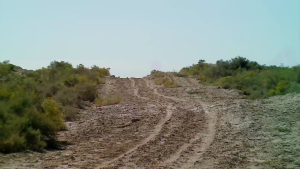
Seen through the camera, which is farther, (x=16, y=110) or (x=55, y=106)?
(x=55, y=106)

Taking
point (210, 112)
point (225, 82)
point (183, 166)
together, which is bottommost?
point (183, 166)

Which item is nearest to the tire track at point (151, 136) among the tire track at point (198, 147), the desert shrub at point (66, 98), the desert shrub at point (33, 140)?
the tire track at point (198, 147)

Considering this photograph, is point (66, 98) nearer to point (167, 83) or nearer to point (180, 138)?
point (180, 138)

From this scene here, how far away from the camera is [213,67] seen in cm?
4753

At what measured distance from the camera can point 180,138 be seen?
573 inches

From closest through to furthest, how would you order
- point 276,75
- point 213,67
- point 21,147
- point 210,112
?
Result: 1. point 21,147
2. point 210,112
3. point 276,75
4. point 213,67

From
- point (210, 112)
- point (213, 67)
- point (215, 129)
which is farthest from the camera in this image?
point (213, 67)

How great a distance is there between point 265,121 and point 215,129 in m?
2.57

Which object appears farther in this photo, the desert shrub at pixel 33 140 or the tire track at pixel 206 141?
the desert shrub at pixel 33 140

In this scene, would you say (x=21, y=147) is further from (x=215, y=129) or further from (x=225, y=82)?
(x=225, y=82)

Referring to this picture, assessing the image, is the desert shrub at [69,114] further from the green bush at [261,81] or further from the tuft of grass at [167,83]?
the tuft of grass at [167,83]

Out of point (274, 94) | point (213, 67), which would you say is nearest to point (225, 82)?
point (274, 94)

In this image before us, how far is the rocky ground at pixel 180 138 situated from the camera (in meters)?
10.9

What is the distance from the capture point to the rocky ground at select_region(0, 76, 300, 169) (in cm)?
1091
